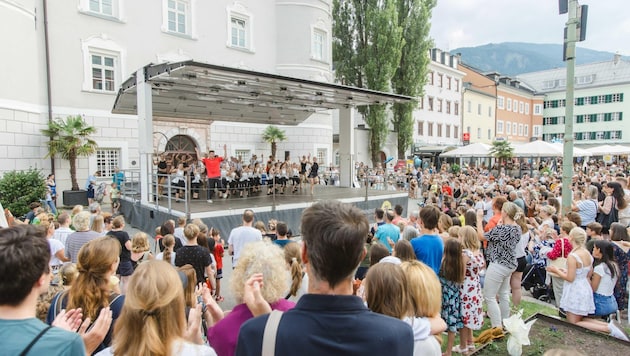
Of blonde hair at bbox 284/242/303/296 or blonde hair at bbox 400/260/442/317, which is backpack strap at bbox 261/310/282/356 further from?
blonde hair at bbox 284/242/303/296

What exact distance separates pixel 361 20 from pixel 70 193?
24.9 meters

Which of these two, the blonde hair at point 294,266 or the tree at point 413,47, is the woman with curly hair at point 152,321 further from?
the tree at point 413,47

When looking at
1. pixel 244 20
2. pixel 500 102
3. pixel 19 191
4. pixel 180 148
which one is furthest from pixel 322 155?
pixel 500 102

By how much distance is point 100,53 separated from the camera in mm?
17156

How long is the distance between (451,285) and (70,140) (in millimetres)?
16041

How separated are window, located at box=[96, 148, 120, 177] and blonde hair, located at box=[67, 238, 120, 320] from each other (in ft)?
54.9

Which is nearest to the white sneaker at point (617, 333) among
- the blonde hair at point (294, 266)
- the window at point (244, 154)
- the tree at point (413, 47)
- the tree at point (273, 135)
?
the blonde hair at point (294, 266)

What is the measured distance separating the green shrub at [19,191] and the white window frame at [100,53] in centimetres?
527

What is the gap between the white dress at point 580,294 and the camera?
457cm

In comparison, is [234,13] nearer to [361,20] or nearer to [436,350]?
[361,20]

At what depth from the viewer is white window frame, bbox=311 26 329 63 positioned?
24.8m

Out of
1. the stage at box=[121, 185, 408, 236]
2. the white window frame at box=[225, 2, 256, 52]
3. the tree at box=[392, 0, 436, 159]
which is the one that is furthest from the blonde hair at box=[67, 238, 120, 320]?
the tree at box=[392, 0, 436, 159]

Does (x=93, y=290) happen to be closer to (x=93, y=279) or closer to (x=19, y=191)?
(x=93, y=279)

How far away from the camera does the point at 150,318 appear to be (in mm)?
1854
